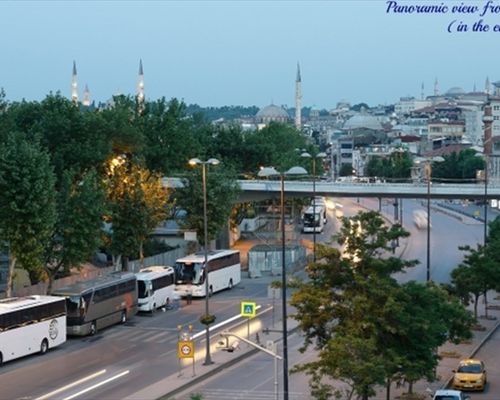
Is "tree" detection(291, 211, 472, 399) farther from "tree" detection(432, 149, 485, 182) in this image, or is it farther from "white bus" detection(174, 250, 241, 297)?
"tree" detection(432, 149, 485, 182)

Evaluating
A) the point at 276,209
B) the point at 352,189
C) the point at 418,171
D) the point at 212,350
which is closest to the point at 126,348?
the point at 212,350

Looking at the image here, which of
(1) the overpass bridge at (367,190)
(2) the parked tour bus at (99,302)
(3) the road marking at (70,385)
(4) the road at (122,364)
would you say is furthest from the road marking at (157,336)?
(1) the overpass bridge at (367,190)

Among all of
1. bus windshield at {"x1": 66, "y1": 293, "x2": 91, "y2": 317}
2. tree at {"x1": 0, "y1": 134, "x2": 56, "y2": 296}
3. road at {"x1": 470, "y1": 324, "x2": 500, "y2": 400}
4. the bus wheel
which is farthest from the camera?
tree at {"x1": 0, "y1": 134, "x2": 56, "y2": 296}

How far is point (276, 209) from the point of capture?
388ft

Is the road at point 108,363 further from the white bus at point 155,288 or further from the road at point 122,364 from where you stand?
the white bus at point 155,288

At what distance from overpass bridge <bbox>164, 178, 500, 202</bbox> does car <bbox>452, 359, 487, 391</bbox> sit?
3604 centimetres

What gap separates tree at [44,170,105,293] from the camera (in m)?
54.0

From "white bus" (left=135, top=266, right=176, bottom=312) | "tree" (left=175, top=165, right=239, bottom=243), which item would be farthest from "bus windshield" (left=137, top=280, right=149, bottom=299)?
"tree" (left=175, top=165, right=239, bottom=243)

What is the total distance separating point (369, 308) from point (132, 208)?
3253cm

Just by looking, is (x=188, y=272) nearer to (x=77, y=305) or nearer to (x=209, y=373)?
(x=77, y=305)

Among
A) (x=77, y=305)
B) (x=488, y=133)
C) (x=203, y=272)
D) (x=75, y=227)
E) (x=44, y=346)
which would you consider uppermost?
(x=488, y=133)

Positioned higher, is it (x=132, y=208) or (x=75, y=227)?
(x=132, y=208)

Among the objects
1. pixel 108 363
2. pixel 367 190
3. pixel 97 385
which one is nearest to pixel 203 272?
pixel 108 363

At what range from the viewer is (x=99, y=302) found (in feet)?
160
